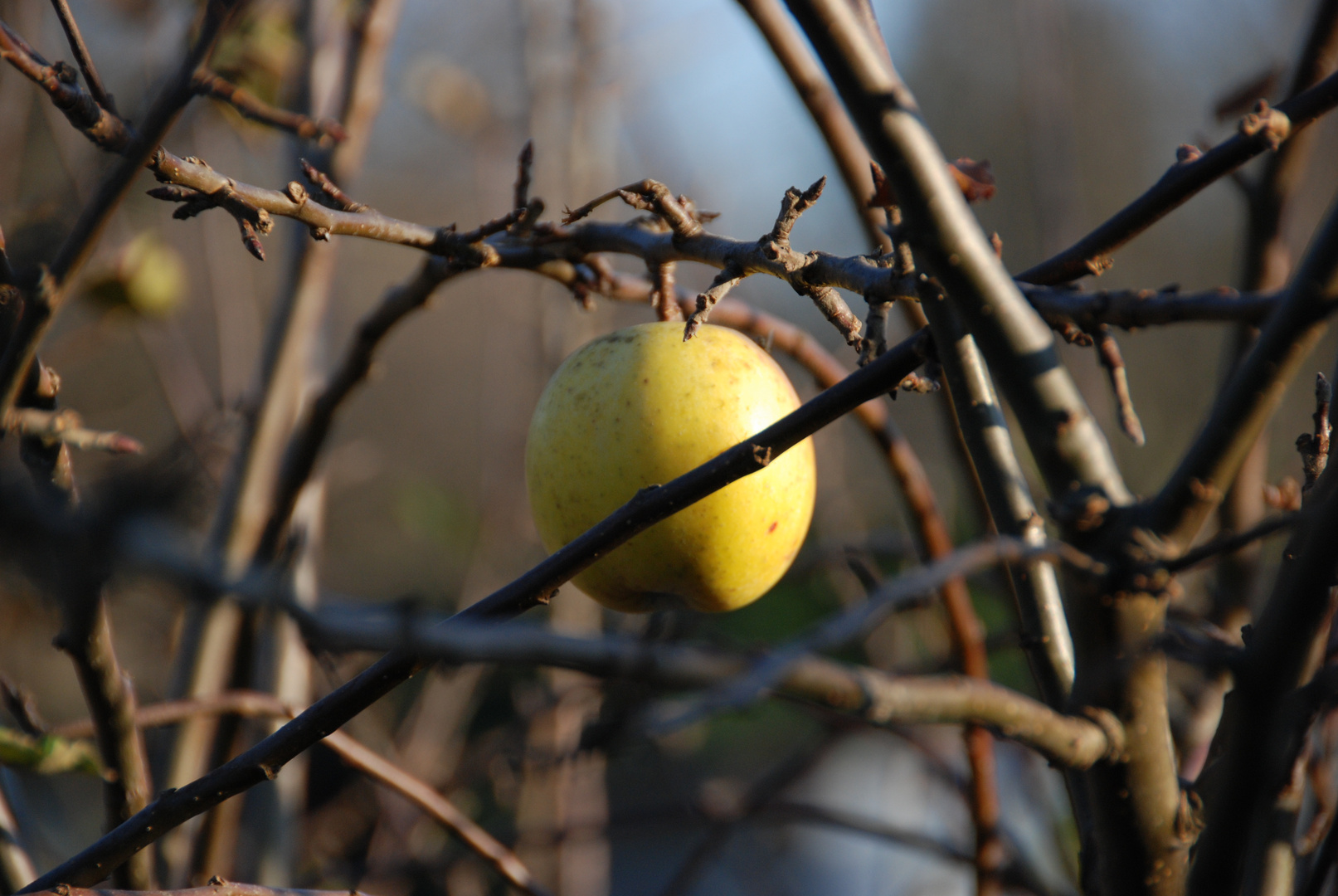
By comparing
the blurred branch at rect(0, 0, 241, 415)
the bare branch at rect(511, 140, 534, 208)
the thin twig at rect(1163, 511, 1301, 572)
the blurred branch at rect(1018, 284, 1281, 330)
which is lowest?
the thin twig at rect(1163, 511, 1301, 572)

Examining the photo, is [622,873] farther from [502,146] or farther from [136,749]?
[136,749]

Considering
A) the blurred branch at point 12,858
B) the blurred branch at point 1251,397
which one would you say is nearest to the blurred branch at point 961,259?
the blurred branch at point 1251,397

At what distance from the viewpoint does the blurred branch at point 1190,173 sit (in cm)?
54

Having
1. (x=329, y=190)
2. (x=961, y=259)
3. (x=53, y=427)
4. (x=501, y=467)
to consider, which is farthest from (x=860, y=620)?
(x=501, y=467)

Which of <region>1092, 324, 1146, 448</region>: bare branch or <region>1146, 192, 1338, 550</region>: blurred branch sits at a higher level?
<region>1092, 324, 1146, 448</region>: bare branch

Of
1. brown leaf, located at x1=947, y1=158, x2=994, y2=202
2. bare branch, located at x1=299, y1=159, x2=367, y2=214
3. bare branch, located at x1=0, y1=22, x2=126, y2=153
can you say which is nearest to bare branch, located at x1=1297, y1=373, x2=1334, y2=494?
brown leaf, located at x1=947, y1=158, x2=994, y2=202

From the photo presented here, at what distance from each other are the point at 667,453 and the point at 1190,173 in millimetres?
441

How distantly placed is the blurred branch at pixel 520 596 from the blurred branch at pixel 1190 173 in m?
0.14

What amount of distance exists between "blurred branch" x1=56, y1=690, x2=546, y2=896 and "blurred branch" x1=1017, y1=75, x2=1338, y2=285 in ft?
2.50

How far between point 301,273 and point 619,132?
1407 millimetres

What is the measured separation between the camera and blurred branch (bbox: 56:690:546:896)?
0.91 m

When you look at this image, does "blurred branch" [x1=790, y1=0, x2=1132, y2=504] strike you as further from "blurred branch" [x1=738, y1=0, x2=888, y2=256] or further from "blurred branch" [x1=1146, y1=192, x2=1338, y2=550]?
"blurred branch" [x1=738, y1=0, x2=888, y2=256]

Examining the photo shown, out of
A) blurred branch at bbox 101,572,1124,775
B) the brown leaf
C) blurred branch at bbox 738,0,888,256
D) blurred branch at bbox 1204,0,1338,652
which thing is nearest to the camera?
blurred branch at bbox 101,572,1124,775

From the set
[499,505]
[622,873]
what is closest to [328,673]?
[499,505]
